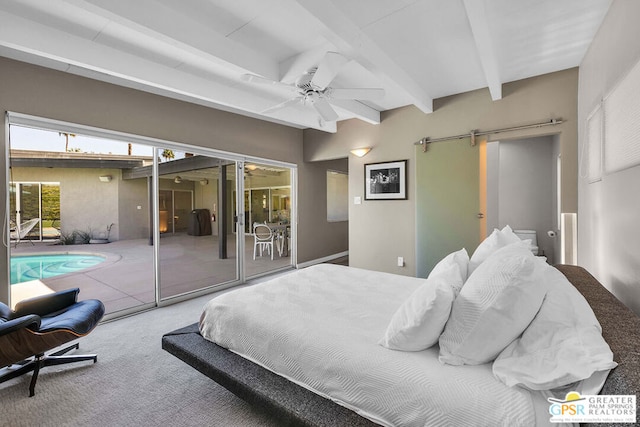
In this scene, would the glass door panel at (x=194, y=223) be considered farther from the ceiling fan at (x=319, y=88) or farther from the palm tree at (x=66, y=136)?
the ceiling fan at (x=319, y=88)

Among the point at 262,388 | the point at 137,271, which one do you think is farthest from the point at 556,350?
the point at 137,271

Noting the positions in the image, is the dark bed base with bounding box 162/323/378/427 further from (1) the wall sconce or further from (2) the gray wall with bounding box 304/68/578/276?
(1) the wall sconce

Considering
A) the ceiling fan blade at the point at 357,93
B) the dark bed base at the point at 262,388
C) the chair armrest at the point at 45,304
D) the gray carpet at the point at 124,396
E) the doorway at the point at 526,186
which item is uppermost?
the ceiling fan blade at the point at 357,93

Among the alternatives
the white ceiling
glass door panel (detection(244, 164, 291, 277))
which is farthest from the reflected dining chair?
the white ceiling

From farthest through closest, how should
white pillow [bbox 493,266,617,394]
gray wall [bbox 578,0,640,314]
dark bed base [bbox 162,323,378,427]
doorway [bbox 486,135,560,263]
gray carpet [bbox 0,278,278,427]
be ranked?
doorway [bbox 486,135,560,263] < gray carpet [bbox 0,278,278,427] < gray wall [bbox 578,0,640,314] < dark bed base [bbox 162,323,378,427] < white pillow [bbox 493,266,617,394]

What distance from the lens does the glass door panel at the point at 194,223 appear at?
3832 millimetres

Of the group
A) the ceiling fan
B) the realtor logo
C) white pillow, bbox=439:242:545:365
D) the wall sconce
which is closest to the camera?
the realtor logo

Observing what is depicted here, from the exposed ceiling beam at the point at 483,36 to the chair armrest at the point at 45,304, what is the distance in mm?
3736

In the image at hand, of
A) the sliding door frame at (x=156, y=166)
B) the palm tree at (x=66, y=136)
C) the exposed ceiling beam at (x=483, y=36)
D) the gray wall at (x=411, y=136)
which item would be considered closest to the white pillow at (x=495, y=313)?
the exposed ceiling beam at (x=483, y=36)

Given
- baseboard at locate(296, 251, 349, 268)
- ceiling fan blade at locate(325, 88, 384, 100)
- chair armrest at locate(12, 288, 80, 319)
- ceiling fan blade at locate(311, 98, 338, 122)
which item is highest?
ceiling fan blade at locate(325, 88, 384, 100)

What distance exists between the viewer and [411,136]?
169 inches

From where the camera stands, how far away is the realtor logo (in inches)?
31.7

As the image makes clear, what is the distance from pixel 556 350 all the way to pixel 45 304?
3.30m

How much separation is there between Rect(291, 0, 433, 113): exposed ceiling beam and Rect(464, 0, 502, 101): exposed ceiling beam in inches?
30.3
